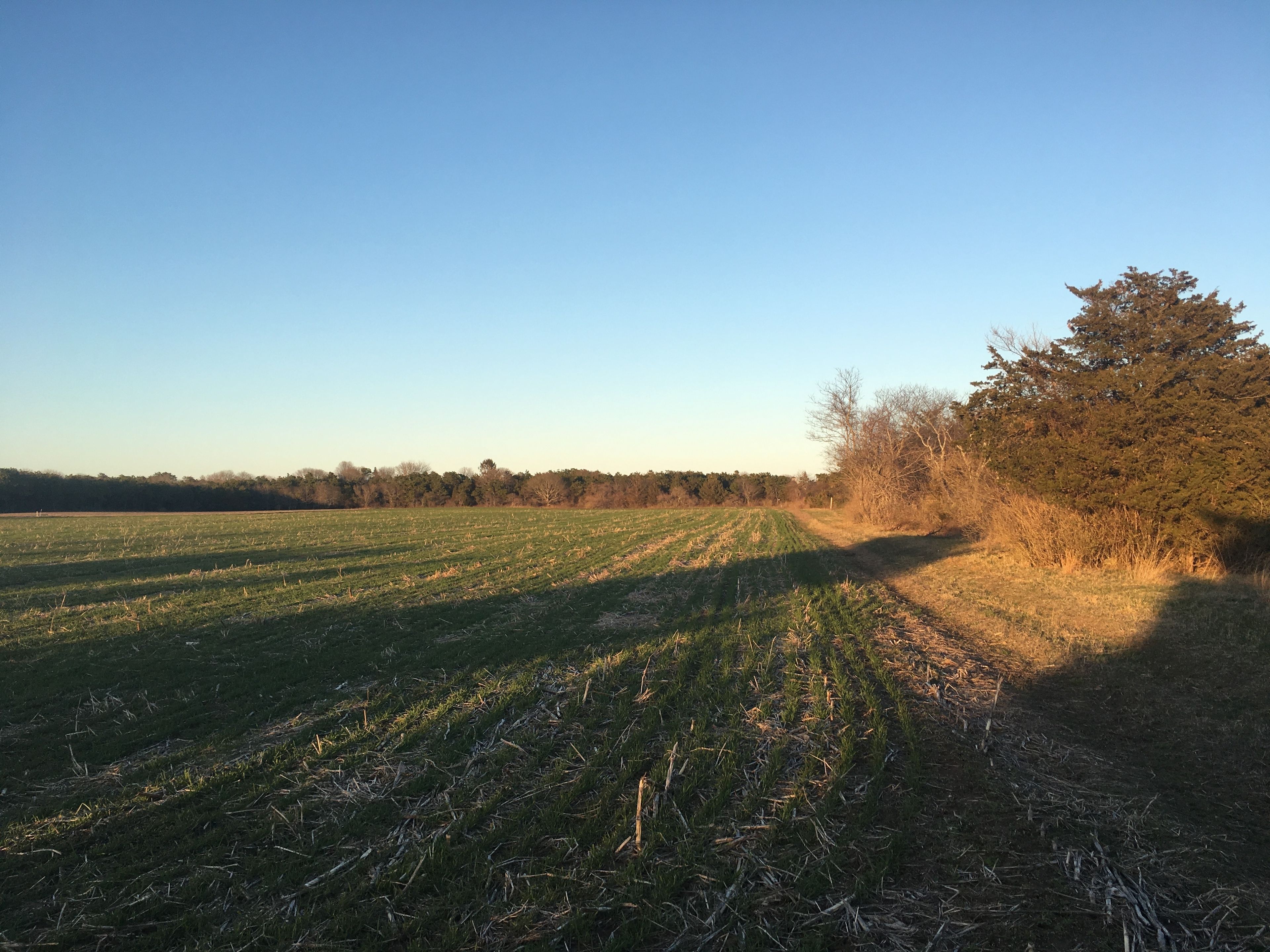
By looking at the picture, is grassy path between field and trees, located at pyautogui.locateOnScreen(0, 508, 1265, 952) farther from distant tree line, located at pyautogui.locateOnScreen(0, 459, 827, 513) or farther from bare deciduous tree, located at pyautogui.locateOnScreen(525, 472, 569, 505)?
bare deciduous tree, located at pyautogui.locateOnScreen(525, 472, 569, 505)

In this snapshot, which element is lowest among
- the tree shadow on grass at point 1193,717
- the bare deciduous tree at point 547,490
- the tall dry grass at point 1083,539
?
the tree shadow on grass at point 1193,717

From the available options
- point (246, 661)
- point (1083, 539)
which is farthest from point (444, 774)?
point (1083, 539)

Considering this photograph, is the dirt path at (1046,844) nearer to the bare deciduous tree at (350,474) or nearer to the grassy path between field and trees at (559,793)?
the grassy path between field and trees at (559,793)

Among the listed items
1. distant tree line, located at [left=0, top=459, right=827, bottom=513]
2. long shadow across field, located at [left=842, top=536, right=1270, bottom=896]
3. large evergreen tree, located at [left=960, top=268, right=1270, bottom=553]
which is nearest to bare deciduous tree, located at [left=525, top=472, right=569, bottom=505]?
distant tree line, located at [left=0, top=459, right=827, bottom=513]

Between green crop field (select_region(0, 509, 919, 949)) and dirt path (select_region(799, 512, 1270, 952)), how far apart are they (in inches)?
15.7

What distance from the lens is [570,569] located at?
1966 centimetres

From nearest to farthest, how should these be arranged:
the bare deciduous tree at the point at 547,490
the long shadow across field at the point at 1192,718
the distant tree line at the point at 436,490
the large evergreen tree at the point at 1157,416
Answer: the long shadow across field at the point at 1192,718 → the large evergreen tree at the point at 1157,416 → the distant tree line at the point at 436,490 → the bare deciduous tree at the point at 547,490

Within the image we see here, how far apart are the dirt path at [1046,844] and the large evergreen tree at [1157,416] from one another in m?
9.50

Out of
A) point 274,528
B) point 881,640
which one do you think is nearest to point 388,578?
point 881,640

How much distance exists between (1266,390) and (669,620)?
49.9ft

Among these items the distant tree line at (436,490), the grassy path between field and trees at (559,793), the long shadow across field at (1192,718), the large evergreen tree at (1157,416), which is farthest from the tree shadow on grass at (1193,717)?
the distant tree line at (436,490)

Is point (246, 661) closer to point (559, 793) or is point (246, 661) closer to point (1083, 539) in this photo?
point (559, 793)

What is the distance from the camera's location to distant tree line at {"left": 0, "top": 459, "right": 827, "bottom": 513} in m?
80.4

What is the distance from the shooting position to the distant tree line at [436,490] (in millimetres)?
80438
